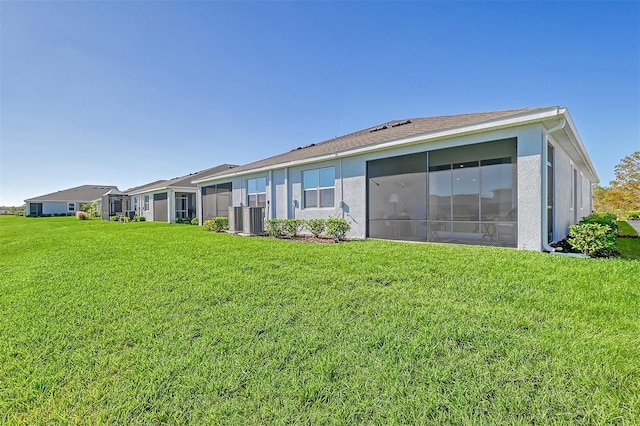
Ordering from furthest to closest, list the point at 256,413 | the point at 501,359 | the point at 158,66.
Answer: the point at 158,66, the point at 501,359, the point at 256,413

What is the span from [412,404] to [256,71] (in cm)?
1422

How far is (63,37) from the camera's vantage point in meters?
10.1

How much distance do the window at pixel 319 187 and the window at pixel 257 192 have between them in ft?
10.1

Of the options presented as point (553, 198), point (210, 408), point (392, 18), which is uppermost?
point (392, 18)

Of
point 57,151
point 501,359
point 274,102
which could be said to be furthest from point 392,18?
point 57,151

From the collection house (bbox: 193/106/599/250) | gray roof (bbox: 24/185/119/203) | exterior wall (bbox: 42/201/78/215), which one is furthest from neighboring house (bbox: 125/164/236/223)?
gray roof (bbox: 24/185/119/203)

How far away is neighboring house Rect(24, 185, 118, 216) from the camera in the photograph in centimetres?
4534

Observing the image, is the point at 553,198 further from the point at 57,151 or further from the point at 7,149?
the point at 7,149

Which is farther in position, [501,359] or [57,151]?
[57,151]

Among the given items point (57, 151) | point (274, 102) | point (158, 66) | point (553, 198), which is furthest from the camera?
point (57, 151)

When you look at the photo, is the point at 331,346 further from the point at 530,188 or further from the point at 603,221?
the point at 603,221

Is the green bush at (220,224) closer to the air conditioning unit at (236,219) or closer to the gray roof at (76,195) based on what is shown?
the air conditioning unit at (236,219)

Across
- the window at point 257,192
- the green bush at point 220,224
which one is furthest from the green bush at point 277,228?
the green bush at point 220,224

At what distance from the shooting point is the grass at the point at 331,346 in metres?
1.98
